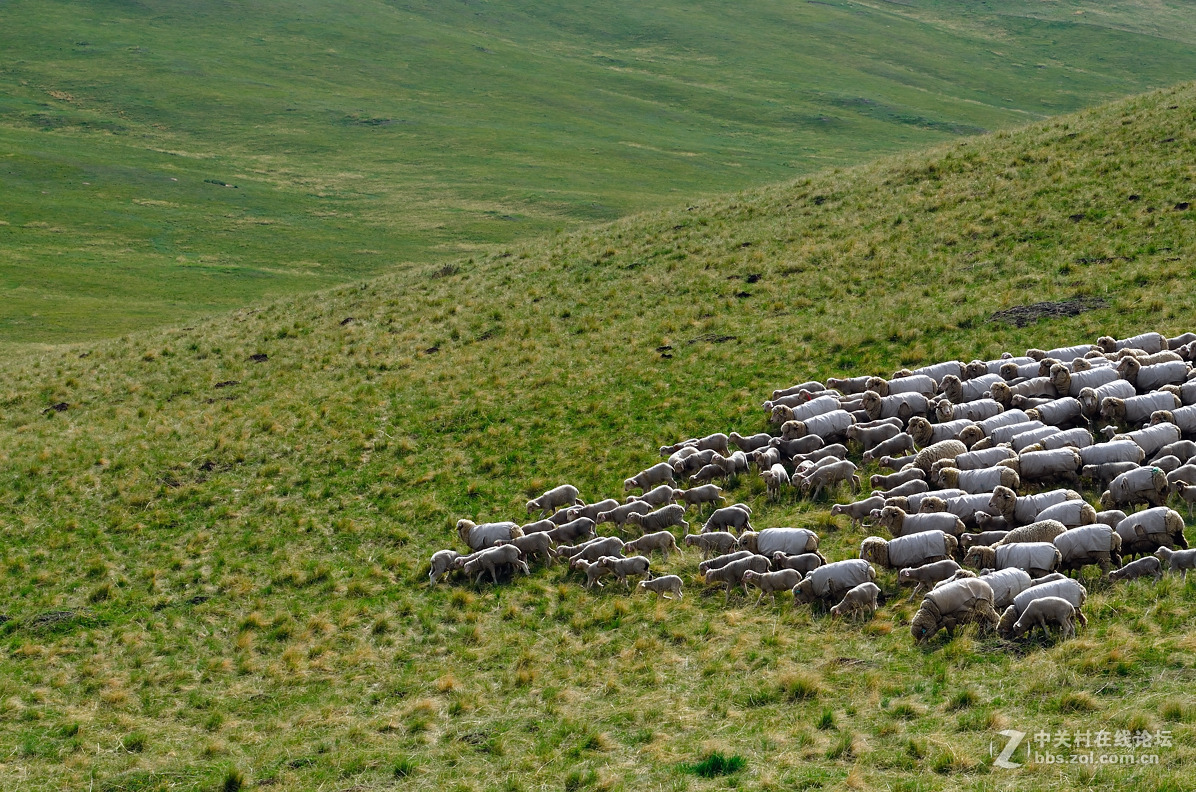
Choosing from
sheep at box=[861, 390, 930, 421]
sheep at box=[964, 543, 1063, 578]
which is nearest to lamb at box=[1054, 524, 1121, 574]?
sheep at box=[964, 543, 1063, 578]

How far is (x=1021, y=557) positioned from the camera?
48.3 ft

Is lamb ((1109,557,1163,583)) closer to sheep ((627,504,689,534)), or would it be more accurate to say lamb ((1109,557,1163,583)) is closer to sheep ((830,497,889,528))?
sheep ((830,497,889,528))

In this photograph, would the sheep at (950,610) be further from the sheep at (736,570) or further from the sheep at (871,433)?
the sheep at (871,433)

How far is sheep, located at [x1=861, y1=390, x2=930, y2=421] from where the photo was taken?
21.9 metres

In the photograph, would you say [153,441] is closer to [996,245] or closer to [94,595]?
[94,595]

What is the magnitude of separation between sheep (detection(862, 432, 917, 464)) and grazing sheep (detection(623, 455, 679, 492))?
427 centimetres

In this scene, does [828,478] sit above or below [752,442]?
above

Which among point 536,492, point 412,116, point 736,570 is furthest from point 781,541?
point 412,116

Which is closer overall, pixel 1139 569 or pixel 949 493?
pixel 1139 569

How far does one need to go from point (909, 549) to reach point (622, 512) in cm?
619

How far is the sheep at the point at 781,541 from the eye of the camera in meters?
17.0

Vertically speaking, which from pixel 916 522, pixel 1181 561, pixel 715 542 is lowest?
pixel 715 542

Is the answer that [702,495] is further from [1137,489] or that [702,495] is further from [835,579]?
[1137,489]

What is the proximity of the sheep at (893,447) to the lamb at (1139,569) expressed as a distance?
6411 millimetres
